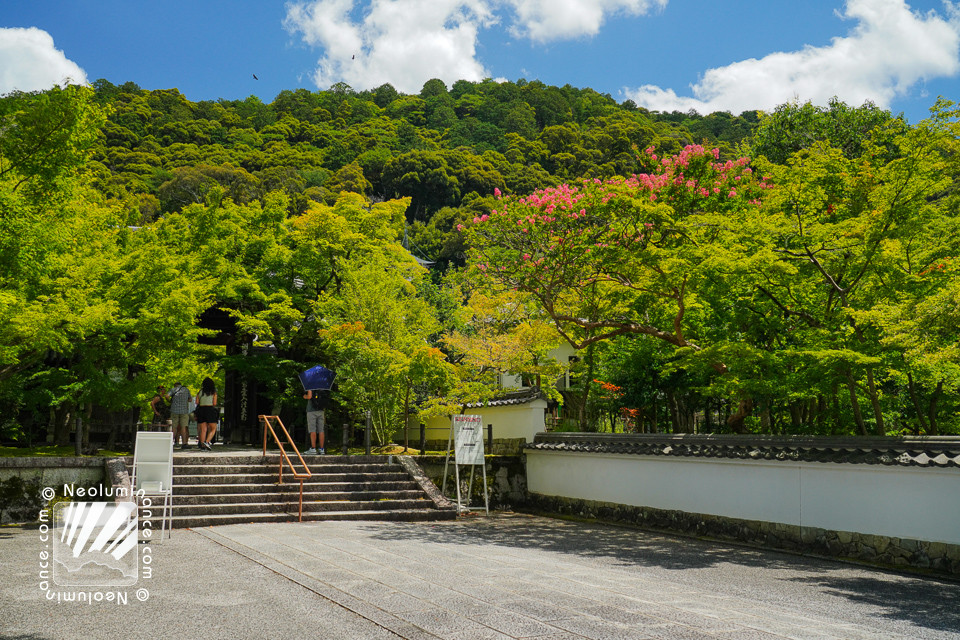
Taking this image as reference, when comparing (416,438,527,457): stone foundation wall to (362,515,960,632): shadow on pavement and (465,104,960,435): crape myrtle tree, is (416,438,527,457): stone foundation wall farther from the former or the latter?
(465,104,960,435): crape myrtle tree

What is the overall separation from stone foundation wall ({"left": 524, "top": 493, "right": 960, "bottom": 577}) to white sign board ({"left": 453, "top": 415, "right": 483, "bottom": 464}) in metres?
2.14

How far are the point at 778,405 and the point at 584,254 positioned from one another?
6454 millimetres

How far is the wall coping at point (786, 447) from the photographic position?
849 cm

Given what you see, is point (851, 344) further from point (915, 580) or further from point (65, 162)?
point (65, 162)

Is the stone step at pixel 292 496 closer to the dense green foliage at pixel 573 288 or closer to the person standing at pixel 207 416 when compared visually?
the dense green foliage at pixel 573 288

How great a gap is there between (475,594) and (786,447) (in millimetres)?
5742

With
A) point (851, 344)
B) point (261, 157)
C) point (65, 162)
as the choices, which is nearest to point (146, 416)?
point (65, 162)

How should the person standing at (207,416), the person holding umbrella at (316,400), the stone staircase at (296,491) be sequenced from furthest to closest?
1. the person standing at (207,416)
2. the person holding umbrella at (316,400)
3. the stone staircase at (296,491)

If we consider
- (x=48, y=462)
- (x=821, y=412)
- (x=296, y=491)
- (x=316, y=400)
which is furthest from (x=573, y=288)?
(x=48, y=462)

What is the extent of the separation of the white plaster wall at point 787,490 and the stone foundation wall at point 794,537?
10 centimetres

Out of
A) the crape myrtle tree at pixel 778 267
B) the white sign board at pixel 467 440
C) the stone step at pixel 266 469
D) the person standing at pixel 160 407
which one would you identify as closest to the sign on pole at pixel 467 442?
the white sign board at pixel 467 440

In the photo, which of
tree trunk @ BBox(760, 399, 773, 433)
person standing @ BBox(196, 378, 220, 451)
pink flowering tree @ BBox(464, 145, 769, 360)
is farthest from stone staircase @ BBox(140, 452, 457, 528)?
tree trunk @ BBox(760, 399, 773, 433)

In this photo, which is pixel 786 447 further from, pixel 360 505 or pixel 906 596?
pixel 360 505

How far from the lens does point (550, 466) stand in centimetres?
1473
